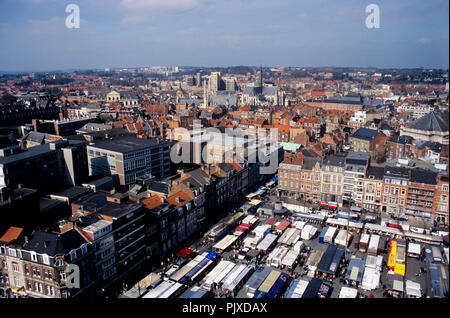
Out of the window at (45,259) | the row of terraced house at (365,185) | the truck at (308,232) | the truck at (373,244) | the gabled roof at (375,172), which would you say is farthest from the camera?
the gabled roof at (375,172)

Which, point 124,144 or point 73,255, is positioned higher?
point 124,144

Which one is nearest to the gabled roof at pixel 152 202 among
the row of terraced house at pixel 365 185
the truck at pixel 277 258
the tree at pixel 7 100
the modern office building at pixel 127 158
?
the truck at pixel 277 258

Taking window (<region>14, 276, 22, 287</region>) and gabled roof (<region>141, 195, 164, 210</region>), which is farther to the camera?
gabled roof (<region>141, 195, 164, 210</region>)

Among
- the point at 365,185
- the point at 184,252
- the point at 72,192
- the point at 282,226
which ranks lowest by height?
the point at 282,226

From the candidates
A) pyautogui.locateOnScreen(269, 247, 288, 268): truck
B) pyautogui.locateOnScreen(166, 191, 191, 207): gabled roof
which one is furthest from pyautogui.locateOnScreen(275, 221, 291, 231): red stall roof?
pyautogui.locateOnScreen(166, 191, 191, 207): gabled roof

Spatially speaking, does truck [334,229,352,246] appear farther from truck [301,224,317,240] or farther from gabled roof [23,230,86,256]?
gabled roof [23,230,86,256]

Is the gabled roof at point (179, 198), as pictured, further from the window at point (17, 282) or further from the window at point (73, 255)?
the window at point (17, 282)

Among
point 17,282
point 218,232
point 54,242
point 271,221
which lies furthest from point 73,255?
point 271,221

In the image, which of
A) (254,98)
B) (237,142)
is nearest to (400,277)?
(237,142)

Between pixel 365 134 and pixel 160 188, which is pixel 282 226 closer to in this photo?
pixel 160 188
